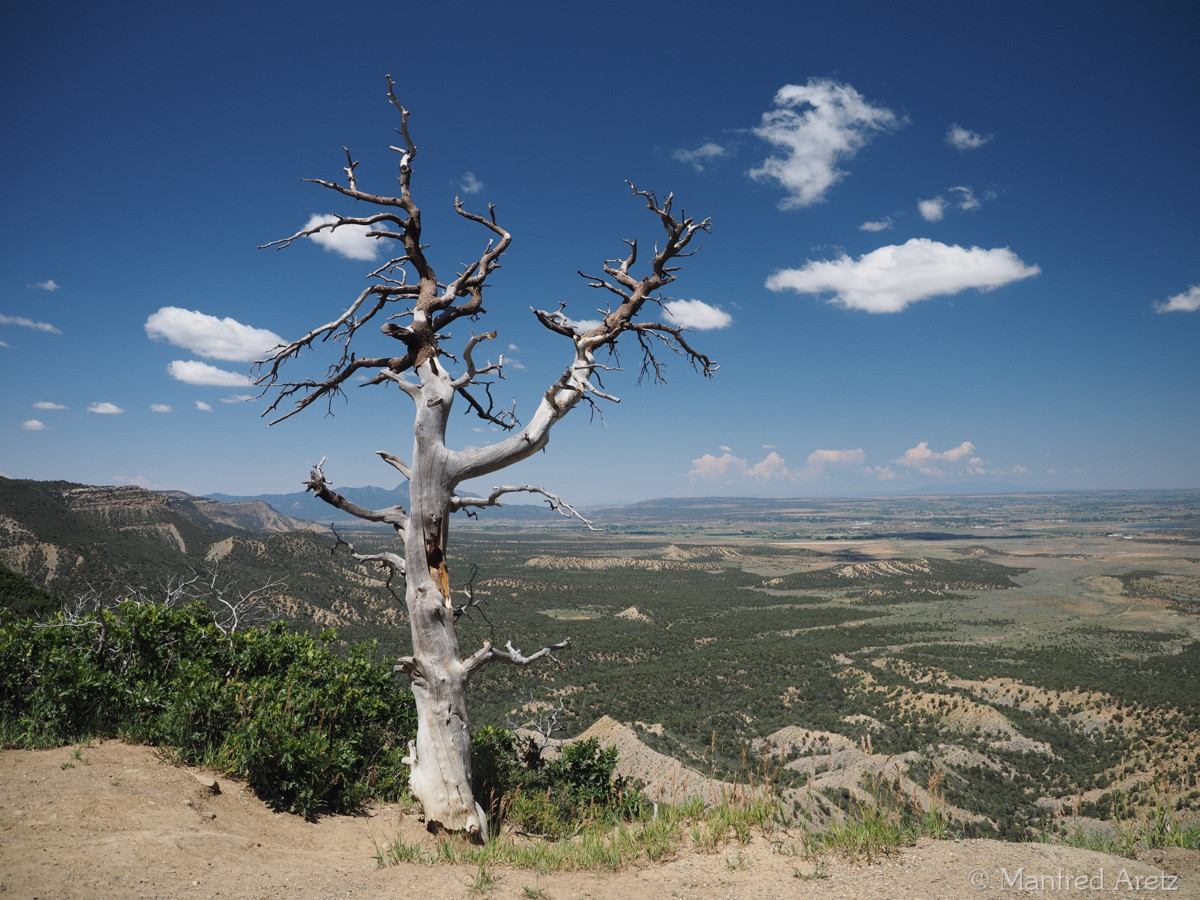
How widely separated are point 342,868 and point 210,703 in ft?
8.89

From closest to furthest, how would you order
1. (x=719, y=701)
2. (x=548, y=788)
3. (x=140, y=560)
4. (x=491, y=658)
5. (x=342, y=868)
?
(x=342, y=868)
(x=491, y=658)
(x=548, y=788)
(x=719, y=701)
(x=140, y=560)

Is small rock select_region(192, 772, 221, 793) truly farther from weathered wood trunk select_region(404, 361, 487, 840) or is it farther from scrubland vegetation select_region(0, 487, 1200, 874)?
weathered wood trunk select_region(404, 361, 487, 840)

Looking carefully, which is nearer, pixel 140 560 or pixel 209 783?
pixel 209 783

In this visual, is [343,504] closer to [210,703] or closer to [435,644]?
[435,644]

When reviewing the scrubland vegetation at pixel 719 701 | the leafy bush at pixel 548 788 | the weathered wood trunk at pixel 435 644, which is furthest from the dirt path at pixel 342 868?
the leafy bush at pixel 548 788

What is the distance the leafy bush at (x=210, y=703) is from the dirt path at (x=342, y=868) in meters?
0.75

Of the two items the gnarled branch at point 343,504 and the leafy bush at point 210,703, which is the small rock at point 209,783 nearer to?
the leafy bush at point 210,703

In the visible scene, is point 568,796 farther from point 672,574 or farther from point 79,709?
point 672,574

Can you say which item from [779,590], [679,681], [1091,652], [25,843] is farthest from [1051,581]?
[25,843]

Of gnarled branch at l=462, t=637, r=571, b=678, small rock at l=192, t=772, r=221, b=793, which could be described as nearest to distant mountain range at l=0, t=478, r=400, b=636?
small rock at l=192, t=772, r=221, b=793

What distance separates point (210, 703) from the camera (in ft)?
19.5

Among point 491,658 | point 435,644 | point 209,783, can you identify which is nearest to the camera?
point 209,783

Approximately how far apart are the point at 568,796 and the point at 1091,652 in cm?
5818

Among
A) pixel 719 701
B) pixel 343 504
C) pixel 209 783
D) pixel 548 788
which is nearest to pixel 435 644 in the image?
pixel 343 504
